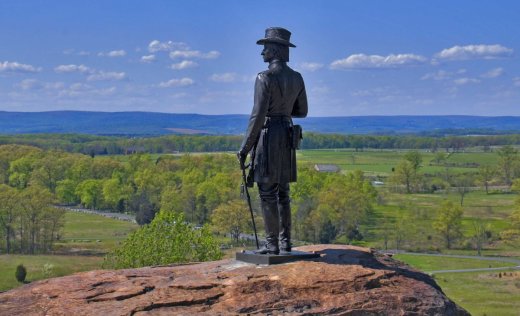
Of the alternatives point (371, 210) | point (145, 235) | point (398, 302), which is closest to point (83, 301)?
point (398, 302)

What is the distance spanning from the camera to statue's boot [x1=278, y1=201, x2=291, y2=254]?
15.6 metres

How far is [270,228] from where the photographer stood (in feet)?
50.3

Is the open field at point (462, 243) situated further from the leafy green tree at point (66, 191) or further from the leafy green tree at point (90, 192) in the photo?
the leafy green tree at point (66, 191)

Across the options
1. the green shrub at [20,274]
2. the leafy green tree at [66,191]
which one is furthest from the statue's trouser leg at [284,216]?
the leafy green tree at [66,191]

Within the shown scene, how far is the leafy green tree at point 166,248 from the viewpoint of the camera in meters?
36.8

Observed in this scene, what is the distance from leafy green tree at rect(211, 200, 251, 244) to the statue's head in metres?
70.0

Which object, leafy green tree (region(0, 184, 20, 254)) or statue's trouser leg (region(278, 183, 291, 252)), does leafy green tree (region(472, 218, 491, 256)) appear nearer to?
leafy green tree (region(0, 184, 20, 254))

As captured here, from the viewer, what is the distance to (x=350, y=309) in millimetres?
13258

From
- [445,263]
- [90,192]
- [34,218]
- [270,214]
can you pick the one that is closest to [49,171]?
[90,192]

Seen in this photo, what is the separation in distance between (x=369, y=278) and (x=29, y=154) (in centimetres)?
13814

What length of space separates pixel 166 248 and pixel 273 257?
76.3 feet

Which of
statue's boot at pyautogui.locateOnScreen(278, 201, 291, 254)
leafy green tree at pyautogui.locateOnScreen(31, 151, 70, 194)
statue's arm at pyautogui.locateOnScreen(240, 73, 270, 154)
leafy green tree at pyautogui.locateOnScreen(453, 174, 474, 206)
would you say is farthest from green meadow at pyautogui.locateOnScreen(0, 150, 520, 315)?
statue's arm at pyautogui.locateOnScreen(240, 73, 270, 154)

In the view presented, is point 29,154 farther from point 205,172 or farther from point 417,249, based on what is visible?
point 417,249

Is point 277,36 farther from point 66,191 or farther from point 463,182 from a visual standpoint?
point 463,182
